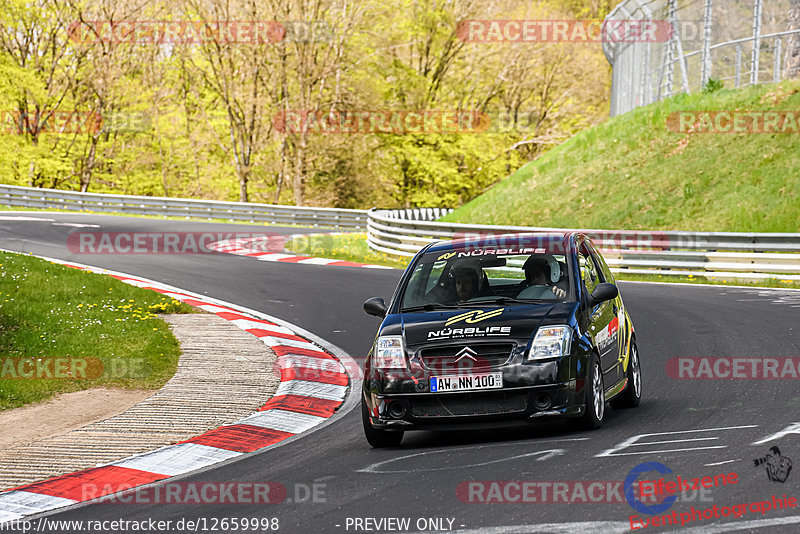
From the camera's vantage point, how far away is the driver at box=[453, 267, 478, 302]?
8.38 meters

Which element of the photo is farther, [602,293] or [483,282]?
[483,282]

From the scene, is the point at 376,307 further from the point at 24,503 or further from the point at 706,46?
the point at 706,46

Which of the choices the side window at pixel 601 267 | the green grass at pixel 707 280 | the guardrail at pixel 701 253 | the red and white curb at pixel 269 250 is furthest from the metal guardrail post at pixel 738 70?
the side window at pixel 601 267

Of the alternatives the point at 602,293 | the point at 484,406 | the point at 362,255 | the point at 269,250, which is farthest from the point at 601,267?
the point at 269,250

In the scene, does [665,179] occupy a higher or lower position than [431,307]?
higher

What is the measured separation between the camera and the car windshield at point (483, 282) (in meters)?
8.26

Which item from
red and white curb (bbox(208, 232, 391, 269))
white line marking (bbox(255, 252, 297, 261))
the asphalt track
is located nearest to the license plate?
the asphalt track

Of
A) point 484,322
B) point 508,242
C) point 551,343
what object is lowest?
point 551,343

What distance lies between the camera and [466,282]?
8461mm

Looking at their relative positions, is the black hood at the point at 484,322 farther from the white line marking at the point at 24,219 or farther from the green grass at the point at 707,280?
the white line marking at the point at 24,219

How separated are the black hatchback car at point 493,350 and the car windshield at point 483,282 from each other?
0.03 ft

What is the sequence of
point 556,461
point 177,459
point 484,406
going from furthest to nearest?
point 177,459
point 484,406
point 556,461

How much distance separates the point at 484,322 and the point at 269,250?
66.0 feet

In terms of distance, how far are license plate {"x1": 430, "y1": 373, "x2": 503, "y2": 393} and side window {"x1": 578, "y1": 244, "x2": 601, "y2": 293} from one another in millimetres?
1587
